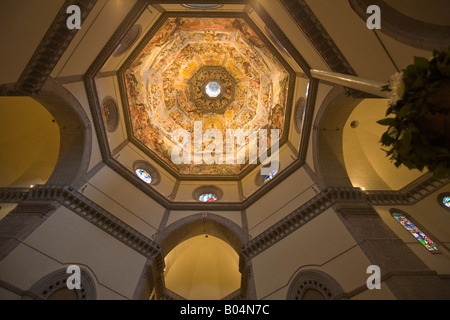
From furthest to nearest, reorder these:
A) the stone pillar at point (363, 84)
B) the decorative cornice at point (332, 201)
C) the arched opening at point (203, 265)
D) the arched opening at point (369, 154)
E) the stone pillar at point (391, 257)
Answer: the arched opening at point (203, 265)
the arched opening at point (369, 154)
the decorative cornice at point (332, 201)
the stone pillar at point (391, 257)
the stone pillar at point (363, 84)

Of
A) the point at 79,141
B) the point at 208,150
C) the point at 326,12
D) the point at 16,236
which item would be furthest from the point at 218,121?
the point at 16,236

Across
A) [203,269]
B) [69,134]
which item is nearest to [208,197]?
[203,269]

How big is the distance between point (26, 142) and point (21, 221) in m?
5.46

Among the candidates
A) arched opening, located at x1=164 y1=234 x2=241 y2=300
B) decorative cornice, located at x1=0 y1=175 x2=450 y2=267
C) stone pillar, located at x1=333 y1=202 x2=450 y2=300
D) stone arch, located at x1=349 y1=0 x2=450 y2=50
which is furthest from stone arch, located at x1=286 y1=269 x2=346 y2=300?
stone arch, located at x1=349 y1=0 x2=450 y2=50

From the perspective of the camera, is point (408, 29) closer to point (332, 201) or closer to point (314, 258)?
point (332, 201)

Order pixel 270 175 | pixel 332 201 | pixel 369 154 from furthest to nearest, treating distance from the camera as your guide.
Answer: pixel 270 175, pixel 369 154, pixel 332 201

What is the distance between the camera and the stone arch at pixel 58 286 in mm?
7207

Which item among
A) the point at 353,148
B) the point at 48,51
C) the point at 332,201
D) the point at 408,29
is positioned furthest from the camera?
the point at 353,148

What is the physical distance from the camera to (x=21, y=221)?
26.9ft

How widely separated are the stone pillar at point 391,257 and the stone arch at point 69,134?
10301 mm

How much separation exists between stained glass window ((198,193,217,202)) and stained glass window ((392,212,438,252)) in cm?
878

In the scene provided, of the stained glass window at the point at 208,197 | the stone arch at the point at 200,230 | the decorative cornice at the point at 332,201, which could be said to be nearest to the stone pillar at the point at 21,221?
the stone arch at the point at 200,230

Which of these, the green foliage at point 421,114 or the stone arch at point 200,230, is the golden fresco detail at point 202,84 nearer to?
the stone arch at point 200,230

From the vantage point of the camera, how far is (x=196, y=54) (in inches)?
699
